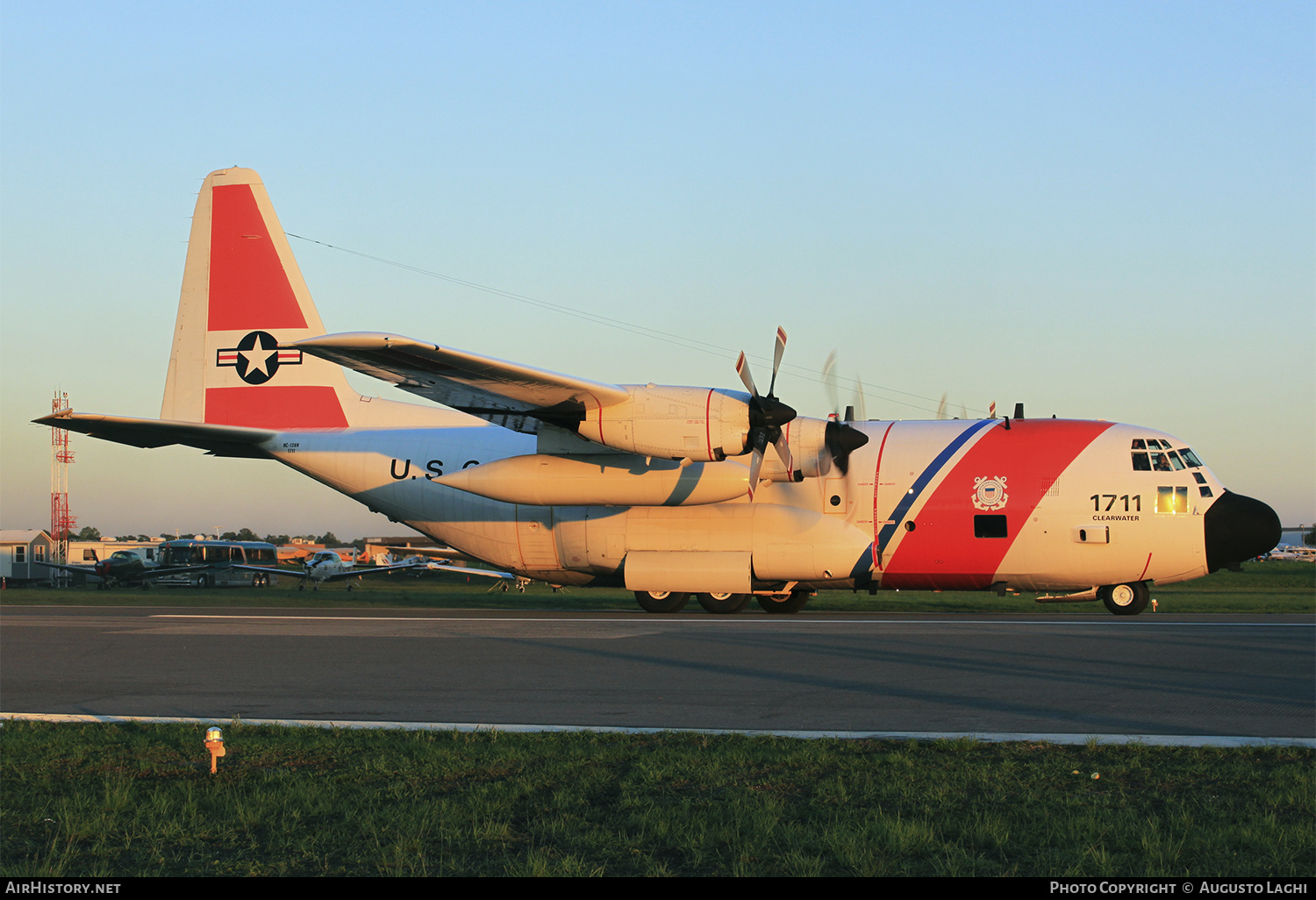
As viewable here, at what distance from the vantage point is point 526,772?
643cm

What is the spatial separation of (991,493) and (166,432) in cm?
1723

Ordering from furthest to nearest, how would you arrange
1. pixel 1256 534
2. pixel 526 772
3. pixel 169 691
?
pixel 1256 534 < pixel 169 691 < pixel 526 772

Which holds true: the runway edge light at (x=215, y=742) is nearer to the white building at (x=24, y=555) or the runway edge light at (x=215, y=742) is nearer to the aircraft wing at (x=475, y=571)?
the aircraft wing at (x=475, y=571)

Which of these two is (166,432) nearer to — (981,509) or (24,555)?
(981,509)

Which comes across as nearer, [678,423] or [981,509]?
[678,423]

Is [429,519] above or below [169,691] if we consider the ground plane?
above

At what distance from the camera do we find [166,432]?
20.7 meters

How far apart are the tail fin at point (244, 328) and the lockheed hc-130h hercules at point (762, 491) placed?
1.07 m

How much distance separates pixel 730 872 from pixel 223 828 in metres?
2.75

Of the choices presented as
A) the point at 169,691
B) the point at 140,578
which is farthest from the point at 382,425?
the point at 140,578

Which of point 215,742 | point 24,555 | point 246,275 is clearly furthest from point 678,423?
point 24,555

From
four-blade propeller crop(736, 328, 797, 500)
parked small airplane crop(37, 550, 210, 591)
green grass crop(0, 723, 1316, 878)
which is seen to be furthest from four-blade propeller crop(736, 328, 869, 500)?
parked small airplane crop(37, 550, 210, 591)

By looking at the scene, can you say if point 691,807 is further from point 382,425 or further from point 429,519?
point 382,425

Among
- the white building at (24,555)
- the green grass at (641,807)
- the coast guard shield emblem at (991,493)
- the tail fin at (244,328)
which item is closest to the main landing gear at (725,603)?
the coast guard shield emblem at (991,493)
